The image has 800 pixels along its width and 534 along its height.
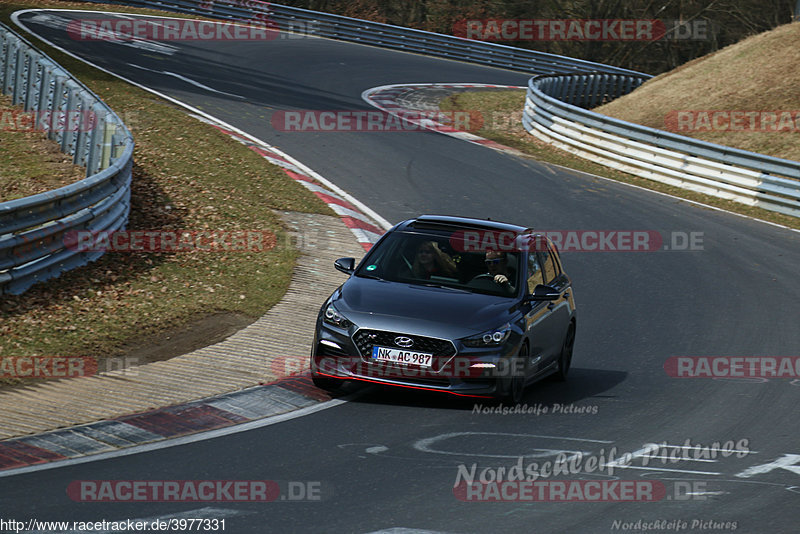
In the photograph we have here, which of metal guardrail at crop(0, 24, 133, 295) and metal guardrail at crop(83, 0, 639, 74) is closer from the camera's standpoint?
metal guardrail at crop(0, 24, 133, 295)

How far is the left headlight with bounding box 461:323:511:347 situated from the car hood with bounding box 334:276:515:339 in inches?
1.7

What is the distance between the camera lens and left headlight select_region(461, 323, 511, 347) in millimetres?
9359

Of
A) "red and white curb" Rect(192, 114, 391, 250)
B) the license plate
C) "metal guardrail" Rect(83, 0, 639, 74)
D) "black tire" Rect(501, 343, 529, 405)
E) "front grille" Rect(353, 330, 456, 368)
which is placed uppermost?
"metal guardrail" Rect(83, 0, 639, 74)

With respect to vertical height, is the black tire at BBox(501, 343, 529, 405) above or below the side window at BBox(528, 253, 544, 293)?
below

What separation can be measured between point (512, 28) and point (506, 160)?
93.3 feet

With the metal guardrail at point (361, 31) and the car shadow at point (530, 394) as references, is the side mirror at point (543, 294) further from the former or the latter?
the metal guardrail at point (361, 31)

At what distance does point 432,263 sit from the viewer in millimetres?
10523

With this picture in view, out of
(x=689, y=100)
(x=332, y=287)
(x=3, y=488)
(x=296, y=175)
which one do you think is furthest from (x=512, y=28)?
(x=3, y=488)

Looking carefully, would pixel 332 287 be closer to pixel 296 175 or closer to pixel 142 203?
pixel 142 203

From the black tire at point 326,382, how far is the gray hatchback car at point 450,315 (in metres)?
0.01

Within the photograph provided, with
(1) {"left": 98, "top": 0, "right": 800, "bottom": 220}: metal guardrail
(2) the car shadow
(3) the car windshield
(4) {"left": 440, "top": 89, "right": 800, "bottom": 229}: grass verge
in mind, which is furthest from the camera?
(1) {"left": 98, "top": 0, "right": 800, "bottom": 220}: metal guardrail

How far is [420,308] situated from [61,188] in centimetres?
528

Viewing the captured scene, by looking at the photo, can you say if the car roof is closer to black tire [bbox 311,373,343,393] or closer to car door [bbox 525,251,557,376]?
car door [bbox 525,251,557,376]

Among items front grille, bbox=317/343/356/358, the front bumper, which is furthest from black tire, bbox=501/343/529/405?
front grille, bbox=317/343/356/358
